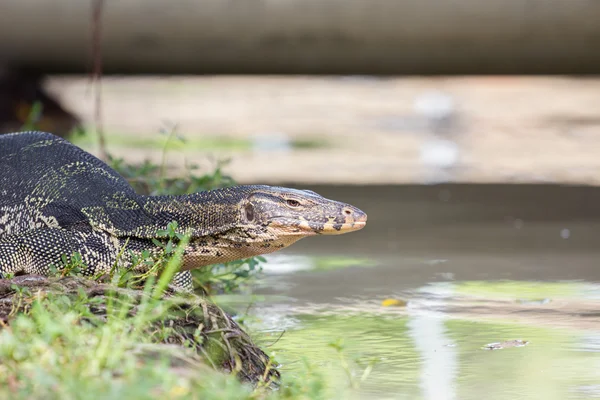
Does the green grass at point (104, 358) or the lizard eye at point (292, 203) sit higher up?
the lizard eye at point (292, 203)

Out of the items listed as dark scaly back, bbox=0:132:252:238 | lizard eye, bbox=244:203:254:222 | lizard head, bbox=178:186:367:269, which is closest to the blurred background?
lizard head, bbox=178:186:367:269

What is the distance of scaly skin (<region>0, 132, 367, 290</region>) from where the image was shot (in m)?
5.55

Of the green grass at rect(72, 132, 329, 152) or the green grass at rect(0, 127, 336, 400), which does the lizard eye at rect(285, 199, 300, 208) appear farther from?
the green grass at rect(72, 132, 329, 152)

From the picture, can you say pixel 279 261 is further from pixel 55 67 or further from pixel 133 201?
pixel 55 67

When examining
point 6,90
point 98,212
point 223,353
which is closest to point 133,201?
point 98,212

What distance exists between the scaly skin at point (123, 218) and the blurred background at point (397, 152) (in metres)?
0.55

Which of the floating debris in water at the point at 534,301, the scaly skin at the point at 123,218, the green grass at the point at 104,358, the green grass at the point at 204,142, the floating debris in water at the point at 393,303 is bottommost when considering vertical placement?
the floating debris in water at the point at 393,303

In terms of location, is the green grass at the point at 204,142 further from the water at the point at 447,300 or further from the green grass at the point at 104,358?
the green grass at the point at 104,358

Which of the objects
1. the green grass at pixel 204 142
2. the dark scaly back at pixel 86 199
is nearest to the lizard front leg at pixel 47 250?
the dark scaly back at pixel 86 199

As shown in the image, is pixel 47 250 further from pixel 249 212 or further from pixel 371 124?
pixel 371 124

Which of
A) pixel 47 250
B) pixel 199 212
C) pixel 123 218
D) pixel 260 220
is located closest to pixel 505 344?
pixel 260 220

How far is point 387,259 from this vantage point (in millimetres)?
7957

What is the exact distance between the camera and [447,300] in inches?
259

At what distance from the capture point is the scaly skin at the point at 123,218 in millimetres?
5555
